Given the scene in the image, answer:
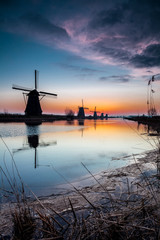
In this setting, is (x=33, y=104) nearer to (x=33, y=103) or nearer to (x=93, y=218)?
(x=33, y=103)

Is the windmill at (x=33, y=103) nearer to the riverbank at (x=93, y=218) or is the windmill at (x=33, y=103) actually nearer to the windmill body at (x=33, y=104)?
the windmill body at (x=33, y=104)

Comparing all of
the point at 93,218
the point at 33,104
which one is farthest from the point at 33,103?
the point at 93,218

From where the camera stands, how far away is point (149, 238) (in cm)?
154

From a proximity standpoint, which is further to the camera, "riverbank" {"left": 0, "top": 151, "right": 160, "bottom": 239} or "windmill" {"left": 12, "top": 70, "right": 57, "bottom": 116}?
"windmill" {"left": 12, "top": 70, "right": 57, "bottom": 116}

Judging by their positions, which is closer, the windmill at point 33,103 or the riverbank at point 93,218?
the riverbank at point 93,218

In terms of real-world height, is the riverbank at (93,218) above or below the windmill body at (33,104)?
below

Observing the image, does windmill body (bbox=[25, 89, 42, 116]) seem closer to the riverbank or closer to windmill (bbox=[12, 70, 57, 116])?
windmill (bbox=[12, 70, 57, 116])

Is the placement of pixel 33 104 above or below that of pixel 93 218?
above

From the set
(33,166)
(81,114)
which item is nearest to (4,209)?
(33,166)

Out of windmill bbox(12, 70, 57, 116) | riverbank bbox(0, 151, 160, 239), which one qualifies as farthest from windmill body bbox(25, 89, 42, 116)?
riverbank bbox(0, 151, 160, 239)

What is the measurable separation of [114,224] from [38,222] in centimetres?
110

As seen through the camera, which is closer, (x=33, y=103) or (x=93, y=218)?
(x=93, y=218)

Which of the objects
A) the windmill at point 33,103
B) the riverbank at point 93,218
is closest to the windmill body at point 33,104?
the windmill at point 33,103

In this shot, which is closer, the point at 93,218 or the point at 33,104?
the point at 93,218
